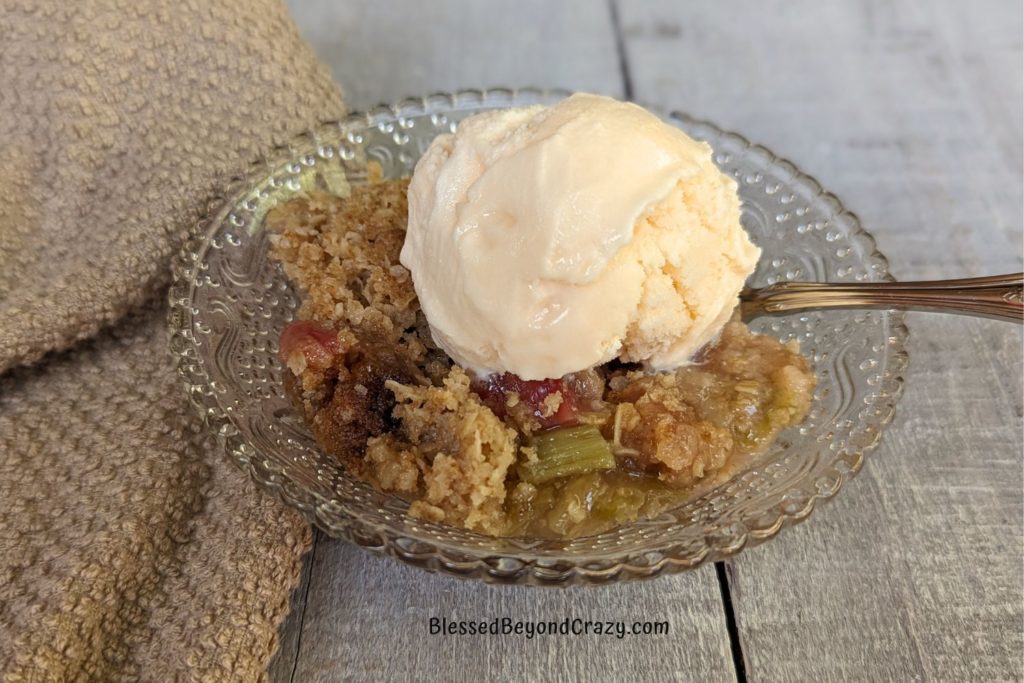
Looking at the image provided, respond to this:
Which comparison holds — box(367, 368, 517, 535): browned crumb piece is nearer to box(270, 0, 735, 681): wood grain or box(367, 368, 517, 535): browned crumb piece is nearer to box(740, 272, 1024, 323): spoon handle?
box(270, 0, 735, 681): wood grain

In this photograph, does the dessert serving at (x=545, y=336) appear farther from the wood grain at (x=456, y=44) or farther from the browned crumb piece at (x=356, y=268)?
the wood grain at (x=456, y=44)

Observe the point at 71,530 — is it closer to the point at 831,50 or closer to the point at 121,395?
the point at 121,395

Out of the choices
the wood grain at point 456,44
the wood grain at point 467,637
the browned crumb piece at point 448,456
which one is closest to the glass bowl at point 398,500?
the browned crumb piece at point 448,456

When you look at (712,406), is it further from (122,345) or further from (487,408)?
(122,345)

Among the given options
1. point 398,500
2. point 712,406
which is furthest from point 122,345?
point 712,406

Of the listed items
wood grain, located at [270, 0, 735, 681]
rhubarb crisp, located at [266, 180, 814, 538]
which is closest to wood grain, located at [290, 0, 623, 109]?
rhubarb crisp, located at [266, 180, 814, 538]

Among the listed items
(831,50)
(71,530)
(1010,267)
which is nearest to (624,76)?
(831,50)
